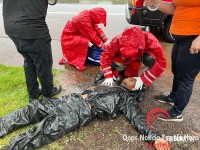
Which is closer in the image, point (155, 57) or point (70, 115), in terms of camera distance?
point (70, 115)

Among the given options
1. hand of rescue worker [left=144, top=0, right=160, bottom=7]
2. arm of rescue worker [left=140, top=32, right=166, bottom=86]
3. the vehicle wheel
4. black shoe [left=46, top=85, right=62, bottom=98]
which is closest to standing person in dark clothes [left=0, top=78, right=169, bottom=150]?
arm of rescue worker [left=140, top=32, right=166, bottom=86]

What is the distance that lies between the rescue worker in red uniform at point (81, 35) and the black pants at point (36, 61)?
1116 mm

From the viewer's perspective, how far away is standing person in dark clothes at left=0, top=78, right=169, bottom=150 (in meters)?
2.50

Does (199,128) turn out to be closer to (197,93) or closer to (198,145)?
(198,145)

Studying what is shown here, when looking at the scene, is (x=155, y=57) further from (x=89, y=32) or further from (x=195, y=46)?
(x=89, y=32)

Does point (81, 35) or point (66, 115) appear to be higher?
point (81, 35)

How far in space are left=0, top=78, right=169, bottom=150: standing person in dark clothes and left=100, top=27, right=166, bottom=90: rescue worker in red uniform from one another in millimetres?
336

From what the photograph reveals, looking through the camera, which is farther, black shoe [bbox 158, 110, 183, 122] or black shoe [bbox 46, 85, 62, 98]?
black shoe [bbox 46, 85, 62, 98]

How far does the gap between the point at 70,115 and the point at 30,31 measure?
993mm

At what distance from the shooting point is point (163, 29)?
5352mm

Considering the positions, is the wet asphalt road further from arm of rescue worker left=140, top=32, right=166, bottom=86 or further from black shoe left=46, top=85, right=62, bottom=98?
arm of rescue worker left=140, top=32, right=166, bottom=86

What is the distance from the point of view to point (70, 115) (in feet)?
8.82

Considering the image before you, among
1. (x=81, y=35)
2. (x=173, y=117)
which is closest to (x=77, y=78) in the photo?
(x=81, y=35)

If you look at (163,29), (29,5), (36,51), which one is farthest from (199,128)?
(163,29)
